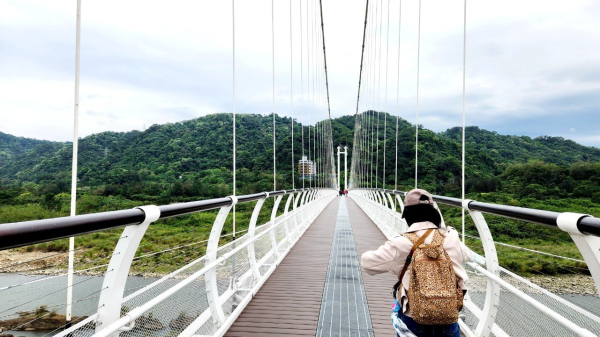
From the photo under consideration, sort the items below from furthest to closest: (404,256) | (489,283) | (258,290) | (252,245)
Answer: (258,290) → (252,245) → (489,283) → (404,256)

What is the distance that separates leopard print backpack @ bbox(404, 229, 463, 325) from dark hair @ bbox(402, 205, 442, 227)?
0.14m

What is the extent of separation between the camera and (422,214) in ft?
4.75

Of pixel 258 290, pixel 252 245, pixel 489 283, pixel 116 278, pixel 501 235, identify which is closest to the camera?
pixel 116 278

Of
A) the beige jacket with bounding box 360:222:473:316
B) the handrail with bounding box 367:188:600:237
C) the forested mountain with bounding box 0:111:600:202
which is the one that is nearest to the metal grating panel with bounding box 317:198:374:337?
the handrail with bounding box 367:188:600:237

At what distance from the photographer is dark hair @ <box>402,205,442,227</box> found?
Result: 1441 millimetres

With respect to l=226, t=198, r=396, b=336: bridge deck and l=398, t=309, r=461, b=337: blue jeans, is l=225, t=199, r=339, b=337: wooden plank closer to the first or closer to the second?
l=226, t=198, r=396, b=336: bridge deck

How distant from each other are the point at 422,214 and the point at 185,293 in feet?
4.51

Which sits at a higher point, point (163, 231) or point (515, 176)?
point (515, 176)

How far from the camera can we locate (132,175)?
21.2ft

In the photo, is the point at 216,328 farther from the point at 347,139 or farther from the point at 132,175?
the point at 347,139

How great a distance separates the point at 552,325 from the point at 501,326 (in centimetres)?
47

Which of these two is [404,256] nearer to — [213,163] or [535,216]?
[535,216]

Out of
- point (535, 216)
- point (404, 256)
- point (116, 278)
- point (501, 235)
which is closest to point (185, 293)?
point (116, 278)

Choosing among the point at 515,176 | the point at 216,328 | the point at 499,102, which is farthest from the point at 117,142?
the point at 499,102
